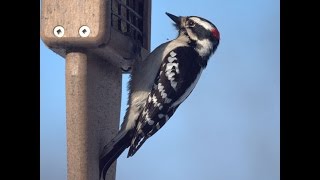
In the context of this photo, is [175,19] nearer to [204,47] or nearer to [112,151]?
[204,47]

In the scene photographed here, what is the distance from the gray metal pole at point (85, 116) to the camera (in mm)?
1488

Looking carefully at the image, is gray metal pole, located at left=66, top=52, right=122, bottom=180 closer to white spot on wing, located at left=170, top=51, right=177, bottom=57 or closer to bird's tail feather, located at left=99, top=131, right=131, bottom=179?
bird's tail feather, located at left=99, top=131, right=131, bottom=179

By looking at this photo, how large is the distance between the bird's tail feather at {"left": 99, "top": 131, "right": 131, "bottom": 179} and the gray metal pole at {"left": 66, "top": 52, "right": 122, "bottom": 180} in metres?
0.02

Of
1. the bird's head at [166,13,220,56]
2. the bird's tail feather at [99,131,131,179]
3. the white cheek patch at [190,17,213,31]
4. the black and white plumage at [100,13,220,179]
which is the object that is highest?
the white cheek patch at [190,17,213,31]

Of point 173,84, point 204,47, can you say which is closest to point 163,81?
point 173,84

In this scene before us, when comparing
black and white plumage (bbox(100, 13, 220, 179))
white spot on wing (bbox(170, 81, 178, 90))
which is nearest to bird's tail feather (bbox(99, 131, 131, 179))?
black and white plumage (bbox(100, 13, 220, 179))

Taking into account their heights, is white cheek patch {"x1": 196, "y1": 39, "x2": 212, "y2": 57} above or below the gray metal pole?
above

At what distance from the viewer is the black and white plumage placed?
1561 millimetres

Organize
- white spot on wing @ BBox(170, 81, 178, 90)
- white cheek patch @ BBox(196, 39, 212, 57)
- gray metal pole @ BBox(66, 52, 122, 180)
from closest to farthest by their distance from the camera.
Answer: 1. gray metal pole @ BBox(66, 52, 122, 180)
2. white spot on wing @ BBox(170, 81, 178, 90)
3. white cheek patch @ BBox(196, 39, 212, 57)

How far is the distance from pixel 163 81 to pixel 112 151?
0.24 meters

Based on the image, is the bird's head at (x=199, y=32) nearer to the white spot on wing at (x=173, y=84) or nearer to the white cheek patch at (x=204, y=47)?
the white cheek patch at (x=204, y=47)

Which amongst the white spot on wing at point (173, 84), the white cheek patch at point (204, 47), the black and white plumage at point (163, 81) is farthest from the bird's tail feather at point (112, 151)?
the white cheek patch at point (204, 47)
